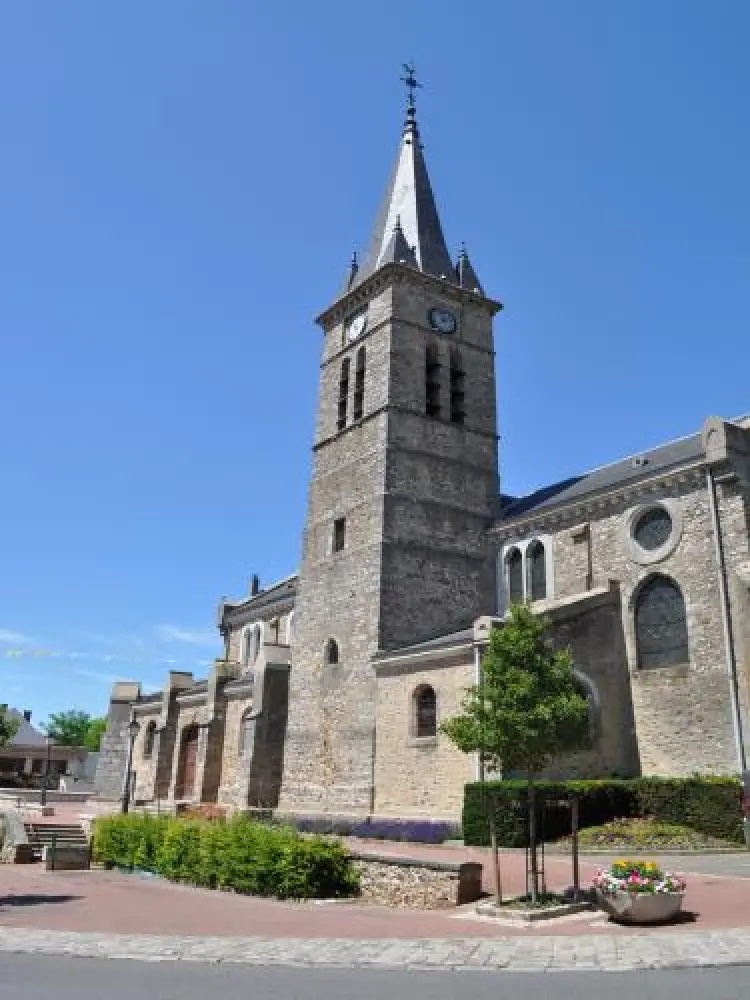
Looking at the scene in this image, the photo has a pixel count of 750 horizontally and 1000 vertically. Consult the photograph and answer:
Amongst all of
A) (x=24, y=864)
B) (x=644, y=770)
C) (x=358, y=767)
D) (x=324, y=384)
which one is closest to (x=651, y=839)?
(x=644, y=770)

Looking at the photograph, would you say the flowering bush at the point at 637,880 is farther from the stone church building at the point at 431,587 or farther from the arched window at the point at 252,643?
the arched window at the point at 252,643

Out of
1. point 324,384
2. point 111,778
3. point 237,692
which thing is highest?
point 324,384

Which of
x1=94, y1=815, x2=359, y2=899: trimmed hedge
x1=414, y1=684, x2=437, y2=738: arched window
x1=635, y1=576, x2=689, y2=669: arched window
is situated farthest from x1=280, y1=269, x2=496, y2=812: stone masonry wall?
x1=94, y1=815, x2=359, y2=899: trimmed hedge

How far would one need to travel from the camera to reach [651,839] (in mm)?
18875

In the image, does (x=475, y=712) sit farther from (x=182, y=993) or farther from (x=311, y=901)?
(x=182, y=993)

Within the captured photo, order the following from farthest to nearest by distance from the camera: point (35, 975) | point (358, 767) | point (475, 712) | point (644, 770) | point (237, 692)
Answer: point (237, 692), point (358, 767), point (644, 770), point (475, 712), point (35, 975)

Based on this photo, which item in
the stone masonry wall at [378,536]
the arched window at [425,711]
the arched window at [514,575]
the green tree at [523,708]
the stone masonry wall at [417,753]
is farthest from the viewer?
the arched window at [514,575]

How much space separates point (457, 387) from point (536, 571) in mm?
8773

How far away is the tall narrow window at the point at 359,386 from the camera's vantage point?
33.6 m

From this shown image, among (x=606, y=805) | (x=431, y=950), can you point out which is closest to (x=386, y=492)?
(x=606, y=805)

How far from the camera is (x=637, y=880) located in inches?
436

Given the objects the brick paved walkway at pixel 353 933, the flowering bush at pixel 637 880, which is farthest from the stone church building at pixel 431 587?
the flowering bush at pixel 637 880

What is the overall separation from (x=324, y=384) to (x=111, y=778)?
922 inches

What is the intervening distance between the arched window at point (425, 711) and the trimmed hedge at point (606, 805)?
4.22 meters
